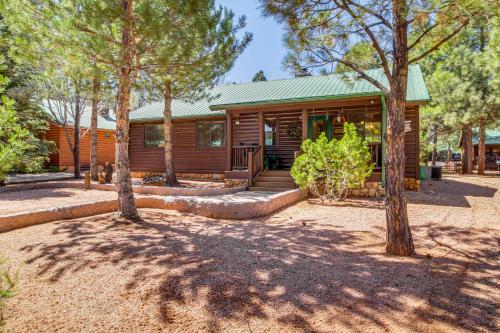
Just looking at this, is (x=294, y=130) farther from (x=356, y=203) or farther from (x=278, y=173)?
(x=356, y=203)

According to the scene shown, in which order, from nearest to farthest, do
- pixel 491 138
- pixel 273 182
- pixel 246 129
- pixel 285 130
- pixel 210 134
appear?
pixel 273 182, pixel 285 130, pixel 246 129, pixel 210 134, pixel 491 138

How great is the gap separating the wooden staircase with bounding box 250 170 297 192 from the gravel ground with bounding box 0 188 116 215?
4641 mm

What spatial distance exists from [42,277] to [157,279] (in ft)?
4.44

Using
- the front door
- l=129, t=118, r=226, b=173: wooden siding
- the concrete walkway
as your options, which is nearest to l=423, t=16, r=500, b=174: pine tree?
the front door

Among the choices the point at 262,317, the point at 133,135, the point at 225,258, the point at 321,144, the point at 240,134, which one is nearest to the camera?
the point at 262,317

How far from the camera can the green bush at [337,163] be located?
760 cm

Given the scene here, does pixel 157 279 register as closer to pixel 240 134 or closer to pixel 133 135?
pixel 240 134

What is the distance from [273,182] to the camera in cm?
1025

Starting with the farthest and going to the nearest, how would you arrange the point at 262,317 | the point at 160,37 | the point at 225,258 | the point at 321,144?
the point at 321,144
the point at 160,37
the point at 225,258
the point at 262,317

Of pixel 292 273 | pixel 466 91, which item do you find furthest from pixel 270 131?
pixel 466 91

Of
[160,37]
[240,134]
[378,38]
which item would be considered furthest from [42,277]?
[240,134]

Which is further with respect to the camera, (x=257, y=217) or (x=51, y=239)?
(x=257, y=217)

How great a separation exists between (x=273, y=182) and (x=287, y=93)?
3.87m

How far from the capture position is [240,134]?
13.0 m
